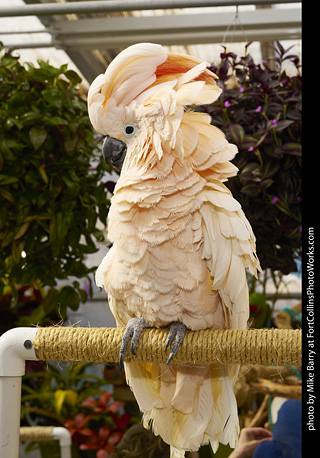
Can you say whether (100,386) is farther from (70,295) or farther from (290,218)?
(290,218)

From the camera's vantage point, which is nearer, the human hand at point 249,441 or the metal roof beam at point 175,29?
the human hand at point 249,441

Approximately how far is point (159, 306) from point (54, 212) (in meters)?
0.50

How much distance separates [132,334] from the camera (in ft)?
2.85

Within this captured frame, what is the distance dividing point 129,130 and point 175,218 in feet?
0.60

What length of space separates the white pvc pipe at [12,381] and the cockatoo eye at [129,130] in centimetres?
38

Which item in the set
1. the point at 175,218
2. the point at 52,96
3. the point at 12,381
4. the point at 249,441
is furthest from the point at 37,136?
the point at 249,441

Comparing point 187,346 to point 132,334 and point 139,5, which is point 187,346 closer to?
point 132,334

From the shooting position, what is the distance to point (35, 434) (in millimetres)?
1289

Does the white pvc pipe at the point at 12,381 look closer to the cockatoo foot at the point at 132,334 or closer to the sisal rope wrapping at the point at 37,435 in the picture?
the cockatoo foot at the point at 132,334

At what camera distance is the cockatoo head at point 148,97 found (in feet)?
2.83

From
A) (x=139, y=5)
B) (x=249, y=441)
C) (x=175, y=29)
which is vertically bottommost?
(x=249, y=441)

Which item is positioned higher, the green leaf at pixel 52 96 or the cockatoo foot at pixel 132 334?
the green leaf at pixel 52 96

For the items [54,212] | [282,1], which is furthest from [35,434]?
[282,1]

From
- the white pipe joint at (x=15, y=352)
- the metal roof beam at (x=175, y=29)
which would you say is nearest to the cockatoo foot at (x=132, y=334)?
the white pipe joint at (x=15, y=352)
